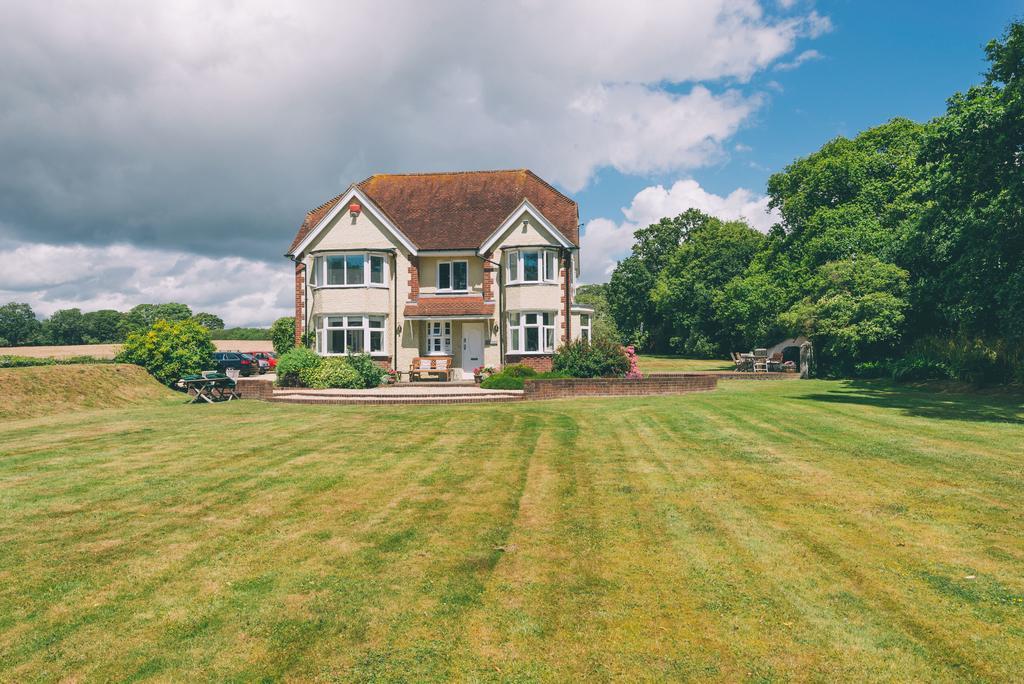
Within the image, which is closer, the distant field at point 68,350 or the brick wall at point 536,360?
the brick wall at point 536,360

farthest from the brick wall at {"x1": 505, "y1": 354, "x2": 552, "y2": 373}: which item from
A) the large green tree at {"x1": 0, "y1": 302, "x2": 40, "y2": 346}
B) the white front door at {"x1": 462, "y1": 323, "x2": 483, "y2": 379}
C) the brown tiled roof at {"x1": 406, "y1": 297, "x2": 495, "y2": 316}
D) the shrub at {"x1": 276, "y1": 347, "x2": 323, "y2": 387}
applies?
the large green tree at {"x1": 0, "y1": 302, "x2": 40, "y2": 346}

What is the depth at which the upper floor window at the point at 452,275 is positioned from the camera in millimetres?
30375

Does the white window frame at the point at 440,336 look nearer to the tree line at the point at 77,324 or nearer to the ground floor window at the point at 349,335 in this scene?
the ground floor window at the point at 349,335

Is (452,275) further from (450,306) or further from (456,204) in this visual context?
(456,204)

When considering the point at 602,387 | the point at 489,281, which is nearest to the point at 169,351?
the point at 489,281

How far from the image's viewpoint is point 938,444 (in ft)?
36.1

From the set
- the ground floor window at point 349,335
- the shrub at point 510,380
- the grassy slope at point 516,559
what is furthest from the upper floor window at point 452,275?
the grassy slope at point 516,559

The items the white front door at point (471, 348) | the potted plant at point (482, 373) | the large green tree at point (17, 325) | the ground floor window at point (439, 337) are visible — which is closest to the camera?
the potted plant at point (482, 373)

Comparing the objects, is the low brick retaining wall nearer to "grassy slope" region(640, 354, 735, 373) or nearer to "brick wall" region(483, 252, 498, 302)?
"brick wall" region(483, 252, 498, 302)

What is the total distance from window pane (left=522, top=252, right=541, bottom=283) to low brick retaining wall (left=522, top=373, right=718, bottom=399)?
28.4ft

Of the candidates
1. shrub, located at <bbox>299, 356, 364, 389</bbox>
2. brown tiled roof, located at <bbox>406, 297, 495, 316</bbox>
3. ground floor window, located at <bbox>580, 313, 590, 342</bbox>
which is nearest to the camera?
shrub, located at <bbox>299, 356, 364, 389</bbox>

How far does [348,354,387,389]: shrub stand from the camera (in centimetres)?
2488

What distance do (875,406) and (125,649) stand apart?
18942mm

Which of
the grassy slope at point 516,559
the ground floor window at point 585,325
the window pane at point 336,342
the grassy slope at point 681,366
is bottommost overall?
the grassy slope at point 516,559
